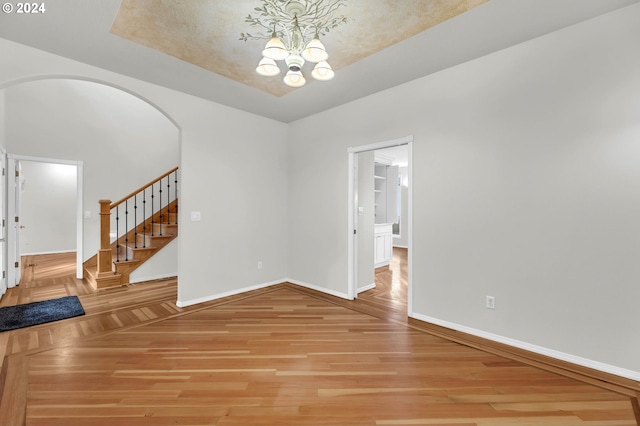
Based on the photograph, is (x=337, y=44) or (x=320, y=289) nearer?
(x=337, y=44)

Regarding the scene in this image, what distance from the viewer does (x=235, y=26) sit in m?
2.44

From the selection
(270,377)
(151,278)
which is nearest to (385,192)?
(151,278)

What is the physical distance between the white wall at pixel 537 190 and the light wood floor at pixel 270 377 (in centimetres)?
47

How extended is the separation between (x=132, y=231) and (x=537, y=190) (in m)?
6.73

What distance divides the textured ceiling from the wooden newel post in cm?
351

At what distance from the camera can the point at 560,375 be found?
2186 mm

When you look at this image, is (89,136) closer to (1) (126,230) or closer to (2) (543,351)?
(1) (126,230)

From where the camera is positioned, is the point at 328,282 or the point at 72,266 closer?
the point at 328,282

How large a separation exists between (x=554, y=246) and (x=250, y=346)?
2946 mm

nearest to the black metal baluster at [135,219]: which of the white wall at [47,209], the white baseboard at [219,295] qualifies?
the white baseboard at [219,295]

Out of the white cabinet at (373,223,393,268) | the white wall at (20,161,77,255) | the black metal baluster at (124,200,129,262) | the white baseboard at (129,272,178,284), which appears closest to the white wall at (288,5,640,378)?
the white cabinet at (373,223,393,268)

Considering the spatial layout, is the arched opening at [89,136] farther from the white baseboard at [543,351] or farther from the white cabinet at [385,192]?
the white baseboard at [543,351]

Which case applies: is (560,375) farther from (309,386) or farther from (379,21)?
(379,21)

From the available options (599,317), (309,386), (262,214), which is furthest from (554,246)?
(262,214)
